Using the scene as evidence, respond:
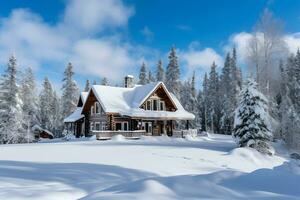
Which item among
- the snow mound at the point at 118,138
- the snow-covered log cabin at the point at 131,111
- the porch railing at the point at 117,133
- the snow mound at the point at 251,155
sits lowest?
the snow mound at the point at 251,155

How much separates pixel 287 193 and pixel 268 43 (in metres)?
28.1

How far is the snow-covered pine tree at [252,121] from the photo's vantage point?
25.4 meters

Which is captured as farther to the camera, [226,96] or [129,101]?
[226,96]

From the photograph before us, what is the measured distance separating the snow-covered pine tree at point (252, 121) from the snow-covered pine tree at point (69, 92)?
3788 cm

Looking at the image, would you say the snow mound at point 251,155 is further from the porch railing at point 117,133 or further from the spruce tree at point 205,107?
the spruce tree at point 205,107

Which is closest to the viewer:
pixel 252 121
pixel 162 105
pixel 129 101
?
pixel 252 121

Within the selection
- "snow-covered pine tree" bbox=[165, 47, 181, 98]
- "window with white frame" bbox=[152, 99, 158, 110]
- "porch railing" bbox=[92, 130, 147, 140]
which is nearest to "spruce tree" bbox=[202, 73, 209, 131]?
"snow-covered pine tree" bbox=[165, 47, 181, 98]

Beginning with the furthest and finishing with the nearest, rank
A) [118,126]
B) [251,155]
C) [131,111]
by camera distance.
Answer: [118,126]
[131,111]
[251,155]

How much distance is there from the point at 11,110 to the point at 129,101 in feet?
45.7

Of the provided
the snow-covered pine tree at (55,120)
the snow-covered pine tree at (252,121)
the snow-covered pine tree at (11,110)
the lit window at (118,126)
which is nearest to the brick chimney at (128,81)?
the lit window at (118,126)

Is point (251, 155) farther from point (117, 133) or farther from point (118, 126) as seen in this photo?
point (118, 126)

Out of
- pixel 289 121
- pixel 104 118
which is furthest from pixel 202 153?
pixel 104 118

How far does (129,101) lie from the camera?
43375mm

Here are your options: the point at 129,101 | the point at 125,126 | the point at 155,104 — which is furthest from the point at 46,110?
the point at 155,104
